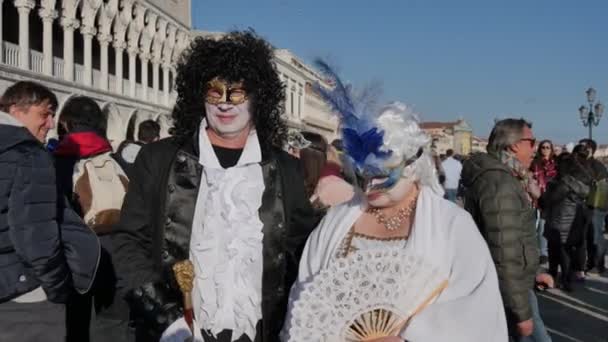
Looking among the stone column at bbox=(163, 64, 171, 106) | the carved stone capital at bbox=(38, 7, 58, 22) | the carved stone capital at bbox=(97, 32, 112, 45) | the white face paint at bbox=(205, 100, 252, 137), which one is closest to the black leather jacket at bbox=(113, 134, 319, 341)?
the white face paint at bbox=(205, 100, 252, 137)

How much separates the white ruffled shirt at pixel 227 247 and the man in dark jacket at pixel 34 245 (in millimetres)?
706

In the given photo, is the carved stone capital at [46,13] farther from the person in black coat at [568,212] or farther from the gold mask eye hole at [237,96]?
the gold mask eye hole at [237,96]

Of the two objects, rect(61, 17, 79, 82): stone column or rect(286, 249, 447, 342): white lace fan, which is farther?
rect(61, 17, 79, 82): stone column

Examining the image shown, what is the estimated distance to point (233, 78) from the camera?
3.40 meters

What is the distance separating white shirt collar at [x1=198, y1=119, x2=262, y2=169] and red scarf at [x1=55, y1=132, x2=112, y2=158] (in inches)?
64.5

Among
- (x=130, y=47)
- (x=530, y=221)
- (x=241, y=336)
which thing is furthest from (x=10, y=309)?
(x=130, y=47)

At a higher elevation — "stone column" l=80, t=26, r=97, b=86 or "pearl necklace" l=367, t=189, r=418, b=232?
"stone column" l=80, t=26, r=97, b=86

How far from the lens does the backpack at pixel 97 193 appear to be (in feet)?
15.0

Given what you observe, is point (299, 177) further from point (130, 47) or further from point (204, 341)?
point (130, 47)

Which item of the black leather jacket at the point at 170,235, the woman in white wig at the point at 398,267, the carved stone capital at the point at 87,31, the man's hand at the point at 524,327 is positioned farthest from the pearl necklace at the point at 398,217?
the carved stone capital at the point at 87,31

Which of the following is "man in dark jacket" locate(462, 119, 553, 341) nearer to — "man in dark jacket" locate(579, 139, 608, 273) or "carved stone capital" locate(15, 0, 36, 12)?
"man in dark jacket" locate(579, 139, 608, 273)

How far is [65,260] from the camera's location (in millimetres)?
3453

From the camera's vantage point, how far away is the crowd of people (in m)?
2.62

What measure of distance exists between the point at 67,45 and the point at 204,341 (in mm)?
25457
